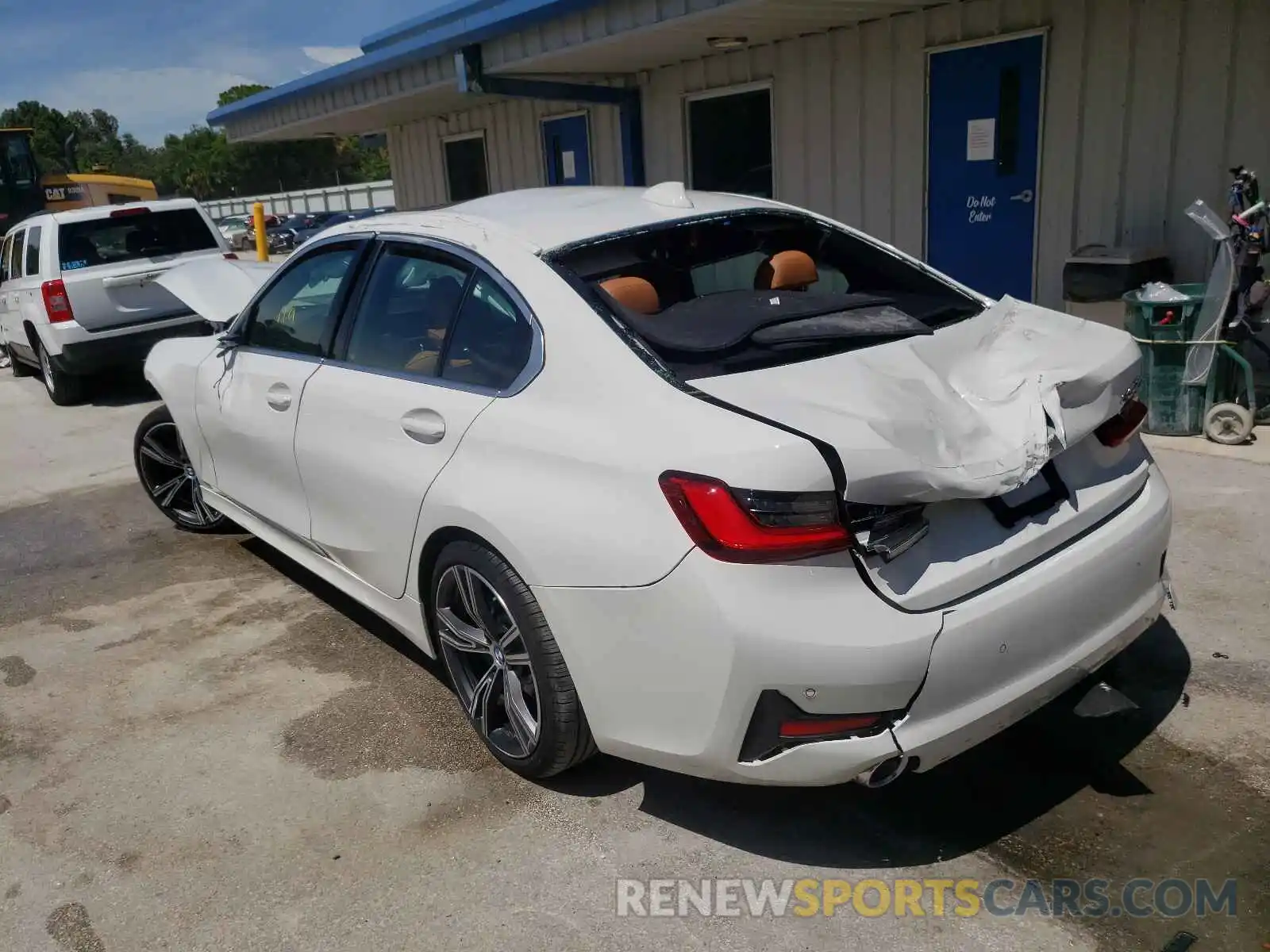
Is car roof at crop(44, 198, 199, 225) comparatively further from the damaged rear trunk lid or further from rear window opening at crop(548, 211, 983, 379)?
the damaged rear trunk lid

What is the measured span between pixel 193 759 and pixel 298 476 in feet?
3.45

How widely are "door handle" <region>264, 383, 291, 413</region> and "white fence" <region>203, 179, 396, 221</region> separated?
39363 millimetres

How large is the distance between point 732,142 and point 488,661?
7.54 meters

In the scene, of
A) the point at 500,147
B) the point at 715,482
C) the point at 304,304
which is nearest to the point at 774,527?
the point at 715,482

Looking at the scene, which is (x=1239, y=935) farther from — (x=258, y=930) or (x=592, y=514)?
(x=258, y=930)

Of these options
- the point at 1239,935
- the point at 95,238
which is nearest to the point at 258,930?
the point at 1239,935

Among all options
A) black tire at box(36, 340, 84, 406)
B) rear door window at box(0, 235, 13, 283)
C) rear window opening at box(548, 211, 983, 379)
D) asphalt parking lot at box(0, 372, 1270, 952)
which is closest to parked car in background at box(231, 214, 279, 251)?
rear door window at box(0, 235, 13, 283)

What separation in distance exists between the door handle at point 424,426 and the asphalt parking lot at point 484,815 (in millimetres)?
1029

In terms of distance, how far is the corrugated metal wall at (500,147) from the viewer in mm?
11195

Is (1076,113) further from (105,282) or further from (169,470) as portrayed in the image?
(105,282)

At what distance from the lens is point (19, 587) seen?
5277 millimetres

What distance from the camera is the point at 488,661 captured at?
10.7 ft

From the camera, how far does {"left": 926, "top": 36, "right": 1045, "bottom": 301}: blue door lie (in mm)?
7312

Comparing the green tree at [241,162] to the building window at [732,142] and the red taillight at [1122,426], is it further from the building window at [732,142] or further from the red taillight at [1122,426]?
the red taillight at [1122,426]
